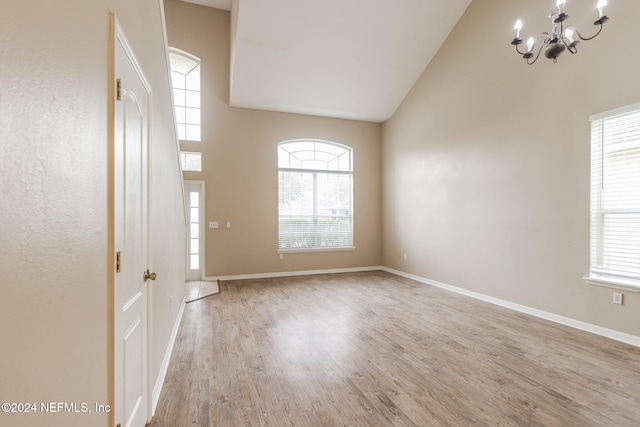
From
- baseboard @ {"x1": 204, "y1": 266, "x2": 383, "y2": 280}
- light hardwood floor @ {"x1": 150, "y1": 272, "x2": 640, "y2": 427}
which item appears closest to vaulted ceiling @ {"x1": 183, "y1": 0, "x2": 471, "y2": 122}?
baseboard @ {"x1": 204, "y1": 266, "x2": 383, "y2": 280}

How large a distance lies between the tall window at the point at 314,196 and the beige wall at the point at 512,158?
58.4 inches

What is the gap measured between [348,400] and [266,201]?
485cm

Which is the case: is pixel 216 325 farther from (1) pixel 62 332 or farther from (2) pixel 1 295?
(2) pixel 1 295

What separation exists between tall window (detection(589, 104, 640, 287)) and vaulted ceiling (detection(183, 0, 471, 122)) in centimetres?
310

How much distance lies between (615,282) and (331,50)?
16.7ft

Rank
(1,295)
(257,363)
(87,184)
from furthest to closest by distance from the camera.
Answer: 1. (257,363)
2. (87,184)
3. (1,295)

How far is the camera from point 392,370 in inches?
103

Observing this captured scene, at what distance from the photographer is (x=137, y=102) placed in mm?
1670

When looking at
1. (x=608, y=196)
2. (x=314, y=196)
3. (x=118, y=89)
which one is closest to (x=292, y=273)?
(x=314, y=196)

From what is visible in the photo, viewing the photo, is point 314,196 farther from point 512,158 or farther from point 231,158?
point 512,158

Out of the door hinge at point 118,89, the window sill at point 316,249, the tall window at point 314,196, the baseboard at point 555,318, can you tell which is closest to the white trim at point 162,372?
the door hinge at point 118,89

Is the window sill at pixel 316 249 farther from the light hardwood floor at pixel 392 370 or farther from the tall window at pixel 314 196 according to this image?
the light hardwood floor at pixel 392 370

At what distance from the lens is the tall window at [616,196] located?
321cm

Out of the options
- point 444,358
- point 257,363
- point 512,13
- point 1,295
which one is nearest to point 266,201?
point 257,363
